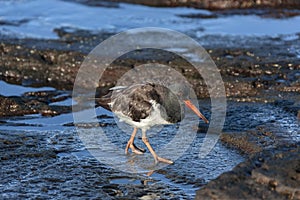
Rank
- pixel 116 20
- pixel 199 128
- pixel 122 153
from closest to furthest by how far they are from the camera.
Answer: pixel 122 153 < pixel 199 128 < pixel 116 20

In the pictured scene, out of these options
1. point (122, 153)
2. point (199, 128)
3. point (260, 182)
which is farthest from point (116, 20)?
point (260, 182)

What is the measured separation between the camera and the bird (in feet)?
19.3

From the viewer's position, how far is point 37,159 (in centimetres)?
602

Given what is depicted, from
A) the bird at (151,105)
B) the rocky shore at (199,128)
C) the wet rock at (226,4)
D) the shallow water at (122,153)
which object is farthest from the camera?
the wet rock at (226,4)

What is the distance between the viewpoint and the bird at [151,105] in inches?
231

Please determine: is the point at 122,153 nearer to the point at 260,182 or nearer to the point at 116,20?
the point at 260,182

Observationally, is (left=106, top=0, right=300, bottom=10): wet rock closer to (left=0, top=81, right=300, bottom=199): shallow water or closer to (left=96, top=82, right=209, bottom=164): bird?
(left=0, top=81, right=300, bottom=199): shallow water

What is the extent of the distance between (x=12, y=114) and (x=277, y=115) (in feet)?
10.1

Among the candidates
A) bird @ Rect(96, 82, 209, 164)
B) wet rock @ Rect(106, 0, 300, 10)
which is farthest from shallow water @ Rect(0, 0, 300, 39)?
bird @ Rect(96, 82, 209, 164)

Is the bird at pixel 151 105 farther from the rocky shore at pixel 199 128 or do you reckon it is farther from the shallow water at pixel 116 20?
the shallow water at pixel 116 20

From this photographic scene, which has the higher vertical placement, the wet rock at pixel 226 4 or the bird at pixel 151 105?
the wet rock at pixel 226 4

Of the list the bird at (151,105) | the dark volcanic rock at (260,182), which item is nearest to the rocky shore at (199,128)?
the dark volcanic rock at (260,182)

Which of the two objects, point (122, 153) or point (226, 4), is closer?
point (122, 153)

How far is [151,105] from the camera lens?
5.88 m
